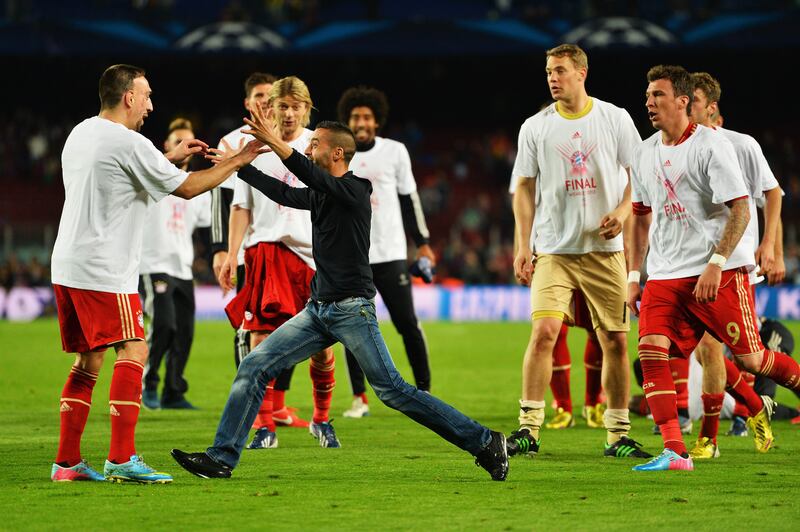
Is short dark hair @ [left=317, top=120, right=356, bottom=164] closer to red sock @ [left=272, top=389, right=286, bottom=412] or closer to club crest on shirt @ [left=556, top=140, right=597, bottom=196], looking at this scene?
club crest on shirt @ [left=556, top=140, right=597, bottom=196]

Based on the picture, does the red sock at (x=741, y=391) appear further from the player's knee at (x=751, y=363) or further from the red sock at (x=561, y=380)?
the red sock at (x=561, y=380)

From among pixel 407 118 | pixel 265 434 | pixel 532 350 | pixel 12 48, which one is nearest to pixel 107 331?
pixel 265 434

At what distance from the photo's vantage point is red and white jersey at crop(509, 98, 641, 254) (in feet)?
26.9

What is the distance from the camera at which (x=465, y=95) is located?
1668 inches

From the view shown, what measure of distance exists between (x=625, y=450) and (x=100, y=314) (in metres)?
3.40

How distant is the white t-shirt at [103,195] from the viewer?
6621 millimetres

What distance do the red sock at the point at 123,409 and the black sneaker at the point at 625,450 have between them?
305 cm

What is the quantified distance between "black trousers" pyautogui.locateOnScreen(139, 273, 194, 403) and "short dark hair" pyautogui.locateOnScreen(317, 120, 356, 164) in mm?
4887

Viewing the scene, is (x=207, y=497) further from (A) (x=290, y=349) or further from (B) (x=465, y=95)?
(B) (x=465, y=95)

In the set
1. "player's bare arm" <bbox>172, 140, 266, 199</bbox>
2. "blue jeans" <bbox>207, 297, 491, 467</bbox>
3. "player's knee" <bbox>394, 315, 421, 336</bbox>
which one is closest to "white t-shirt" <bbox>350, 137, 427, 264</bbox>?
"player's knee" <bbox>394, 315, 421, 336</bbox>

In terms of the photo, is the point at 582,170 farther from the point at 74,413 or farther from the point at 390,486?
the point at 74,413

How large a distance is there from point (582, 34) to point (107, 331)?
28.6m

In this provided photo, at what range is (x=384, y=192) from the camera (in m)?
10.6

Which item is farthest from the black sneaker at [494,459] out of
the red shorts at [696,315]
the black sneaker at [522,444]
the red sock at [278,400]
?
the red sock at [278,400]
